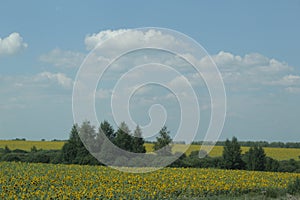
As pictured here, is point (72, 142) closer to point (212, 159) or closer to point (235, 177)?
point (212, 159)

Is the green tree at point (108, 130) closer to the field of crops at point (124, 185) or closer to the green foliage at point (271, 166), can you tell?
the green foliage at point (271, 166)

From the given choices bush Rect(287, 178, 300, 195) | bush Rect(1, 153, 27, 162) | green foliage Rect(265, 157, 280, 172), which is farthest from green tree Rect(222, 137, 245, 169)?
bush Rect(1, 153, 27, 162)

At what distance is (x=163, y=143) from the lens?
1559 inches

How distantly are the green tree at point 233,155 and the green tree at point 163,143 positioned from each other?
15.5 ft

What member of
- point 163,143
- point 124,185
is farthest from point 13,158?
point 124,185

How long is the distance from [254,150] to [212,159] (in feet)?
11.6

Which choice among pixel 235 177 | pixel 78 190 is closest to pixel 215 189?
pixel 235 177

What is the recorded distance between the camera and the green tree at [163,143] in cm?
3717

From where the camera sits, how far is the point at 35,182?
20.8m

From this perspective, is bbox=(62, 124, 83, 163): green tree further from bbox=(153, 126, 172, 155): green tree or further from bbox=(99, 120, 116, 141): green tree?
bbox=(153, 126, 172, 155): green tree

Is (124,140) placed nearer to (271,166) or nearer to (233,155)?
(233,155)

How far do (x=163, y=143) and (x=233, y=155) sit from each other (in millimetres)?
5867

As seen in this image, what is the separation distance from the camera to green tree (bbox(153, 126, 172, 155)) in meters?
37.2

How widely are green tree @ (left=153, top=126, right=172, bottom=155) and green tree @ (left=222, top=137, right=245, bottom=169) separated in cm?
474
